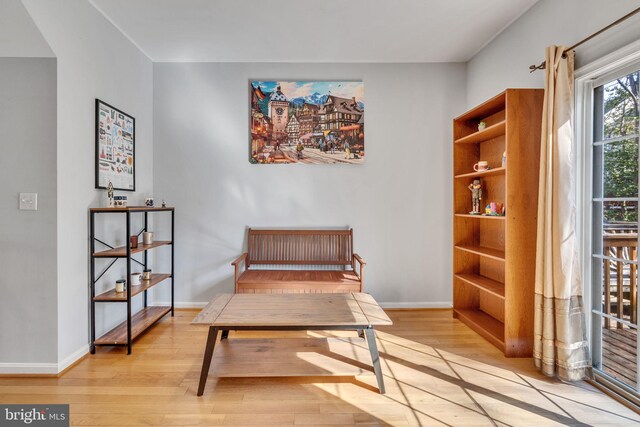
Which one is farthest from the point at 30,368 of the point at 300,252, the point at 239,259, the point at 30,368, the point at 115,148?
the point at 300,252

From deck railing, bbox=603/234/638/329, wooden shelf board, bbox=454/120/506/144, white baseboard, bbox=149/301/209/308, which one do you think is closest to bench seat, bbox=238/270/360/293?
white baseboard, bbox=149/301/209/308

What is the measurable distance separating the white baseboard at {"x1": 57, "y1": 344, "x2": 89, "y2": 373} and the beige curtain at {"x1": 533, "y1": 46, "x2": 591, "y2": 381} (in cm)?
347

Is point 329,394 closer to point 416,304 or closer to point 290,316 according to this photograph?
point 290,316

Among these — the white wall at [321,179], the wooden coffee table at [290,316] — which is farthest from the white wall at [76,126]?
the wooden coffee table at [290,316]

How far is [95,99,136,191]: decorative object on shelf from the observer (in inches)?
110

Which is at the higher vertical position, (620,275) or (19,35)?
(19,35)

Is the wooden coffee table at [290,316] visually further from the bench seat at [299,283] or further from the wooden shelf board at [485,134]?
the wooden shelf board at [485,134]

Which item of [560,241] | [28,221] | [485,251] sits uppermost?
[28,221]

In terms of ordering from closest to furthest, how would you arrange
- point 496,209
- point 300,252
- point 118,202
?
point 118,202, point 496,209, point 300,252

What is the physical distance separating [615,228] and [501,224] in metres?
1.03

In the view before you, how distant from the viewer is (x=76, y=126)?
2539 millimetres

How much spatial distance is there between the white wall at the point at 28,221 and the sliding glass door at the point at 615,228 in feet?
12.5

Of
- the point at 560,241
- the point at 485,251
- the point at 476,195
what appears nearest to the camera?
the point at 560,241

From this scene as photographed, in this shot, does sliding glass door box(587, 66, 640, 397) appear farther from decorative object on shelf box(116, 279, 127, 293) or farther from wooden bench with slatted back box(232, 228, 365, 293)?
decorative object on shelf box(116, 279, 127, 293)
